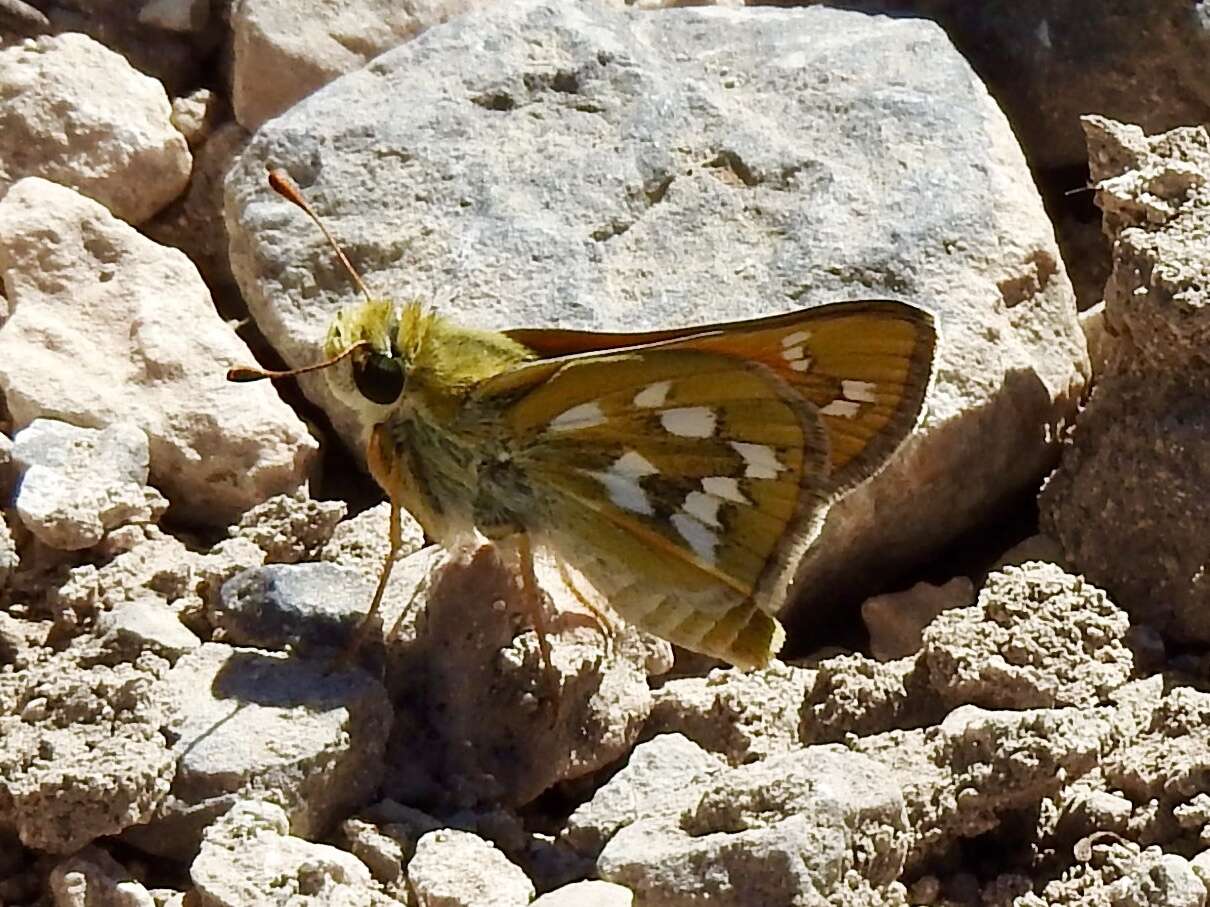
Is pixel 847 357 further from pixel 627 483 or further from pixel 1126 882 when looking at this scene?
pixel 1126 882

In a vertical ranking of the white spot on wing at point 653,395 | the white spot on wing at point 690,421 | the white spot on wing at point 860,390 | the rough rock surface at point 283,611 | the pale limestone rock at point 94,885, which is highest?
the white spot on wing at point 860,390

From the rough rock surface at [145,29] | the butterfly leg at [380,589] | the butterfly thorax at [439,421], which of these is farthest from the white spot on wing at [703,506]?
the rough rock surface at [145,29]

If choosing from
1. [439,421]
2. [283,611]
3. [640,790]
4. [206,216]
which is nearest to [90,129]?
[206,216]

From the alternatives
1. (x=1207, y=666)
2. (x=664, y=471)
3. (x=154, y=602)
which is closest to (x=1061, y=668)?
(x=1207, y=666)

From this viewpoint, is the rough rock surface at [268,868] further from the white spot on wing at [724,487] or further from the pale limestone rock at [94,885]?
the white spot on wing at [724,487]

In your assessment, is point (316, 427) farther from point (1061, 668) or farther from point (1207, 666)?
point (1207, 666)

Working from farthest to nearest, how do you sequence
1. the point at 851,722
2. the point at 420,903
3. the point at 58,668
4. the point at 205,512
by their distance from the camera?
the point at 205,512, the point at 851,722, the point at 58,668, the point at 420,903
